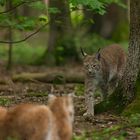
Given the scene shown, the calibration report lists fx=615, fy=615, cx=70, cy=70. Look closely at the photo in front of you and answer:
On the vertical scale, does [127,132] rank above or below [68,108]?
below

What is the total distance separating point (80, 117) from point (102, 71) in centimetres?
187

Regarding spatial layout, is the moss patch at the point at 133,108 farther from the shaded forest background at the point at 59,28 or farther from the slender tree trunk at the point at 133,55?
the shaded forest background at the point at 59,28

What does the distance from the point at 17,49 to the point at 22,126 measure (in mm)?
21016

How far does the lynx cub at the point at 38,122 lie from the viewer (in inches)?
295

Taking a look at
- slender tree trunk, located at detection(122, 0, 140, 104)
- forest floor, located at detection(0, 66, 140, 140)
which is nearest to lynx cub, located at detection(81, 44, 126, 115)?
forest floor, located at detection(0, 66, 140, 140)

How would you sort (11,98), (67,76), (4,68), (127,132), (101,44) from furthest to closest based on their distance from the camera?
(101,44) → (4,68) → (67,76) → (11,98) → (127,132)

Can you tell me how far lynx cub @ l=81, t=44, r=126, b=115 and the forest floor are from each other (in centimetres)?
39

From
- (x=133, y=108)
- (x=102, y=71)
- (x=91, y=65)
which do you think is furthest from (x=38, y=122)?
(x=102, y=71)

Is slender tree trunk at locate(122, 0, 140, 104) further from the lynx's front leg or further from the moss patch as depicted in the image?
the lynx's front leg

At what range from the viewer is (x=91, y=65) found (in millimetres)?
12664

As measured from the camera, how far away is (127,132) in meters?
9.73

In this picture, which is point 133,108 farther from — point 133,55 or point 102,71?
point 102,71

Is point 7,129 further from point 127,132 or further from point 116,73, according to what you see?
point 116,73

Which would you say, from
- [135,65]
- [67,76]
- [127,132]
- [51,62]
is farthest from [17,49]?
[127,132]
